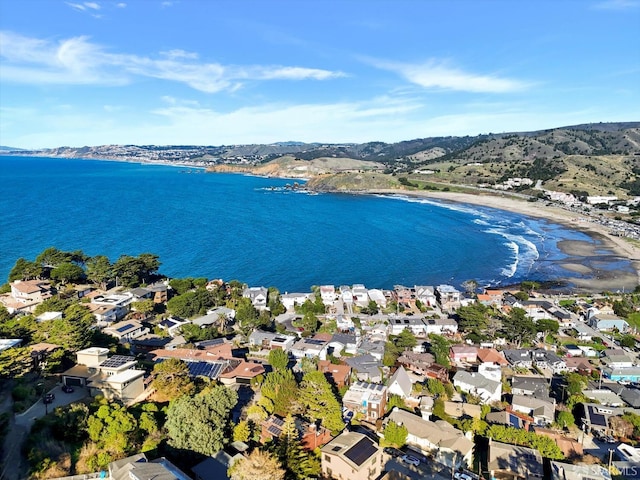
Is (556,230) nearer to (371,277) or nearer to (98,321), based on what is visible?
(371,277)

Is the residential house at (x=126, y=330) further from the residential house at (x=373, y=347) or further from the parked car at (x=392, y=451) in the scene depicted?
the parked car at (x=392, y=451)

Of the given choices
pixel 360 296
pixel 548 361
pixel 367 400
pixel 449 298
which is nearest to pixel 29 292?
pixel 360 296

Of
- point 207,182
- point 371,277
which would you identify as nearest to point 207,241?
point 371,277

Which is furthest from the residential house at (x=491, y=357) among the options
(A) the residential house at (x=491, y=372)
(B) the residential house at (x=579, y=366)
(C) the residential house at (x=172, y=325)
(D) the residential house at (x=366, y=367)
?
(C) the residential house at (x=172, y=325)

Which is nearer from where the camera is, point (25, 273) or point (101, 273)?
point (25, 273)

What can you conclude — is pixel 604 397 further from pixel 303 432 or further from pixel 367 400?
pixel 303 432

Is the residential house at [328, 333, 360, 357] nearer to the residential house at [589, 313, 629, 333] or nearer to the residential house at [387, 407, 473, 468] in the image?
the residential house at [387, 407, 473, 468]
